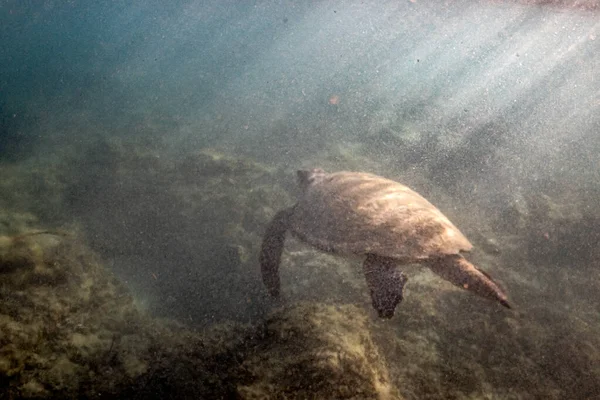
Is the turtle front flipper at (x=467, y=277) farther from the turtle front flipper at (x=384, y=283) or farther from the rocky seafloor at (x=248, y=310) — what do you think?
the rocky seafloor at (x=248, y=310)

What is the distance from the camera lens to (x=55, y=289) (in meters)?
4.02

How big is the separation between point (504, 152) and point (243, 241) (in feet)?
31.4

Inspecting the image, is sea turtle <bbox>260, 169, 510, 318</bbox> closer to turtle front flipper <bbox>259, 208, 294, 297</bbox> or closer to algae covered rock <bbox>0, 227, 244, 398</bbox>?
turtle front flipper <bbox>259, 208, 294, 297</bbox>

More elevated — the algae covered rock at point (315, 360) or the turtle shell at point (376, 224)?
the turtle shell at point (376, 224)

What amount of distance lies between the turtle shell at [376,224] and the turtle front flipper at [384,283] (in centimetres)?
16

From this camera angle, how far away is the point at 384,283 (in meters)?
3.40

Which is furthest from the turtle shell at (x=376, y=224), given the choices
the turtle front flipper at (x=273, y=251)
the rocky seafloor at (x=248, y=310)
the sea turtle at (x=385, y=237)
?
the rocky seafloor at (x=248, y=310)

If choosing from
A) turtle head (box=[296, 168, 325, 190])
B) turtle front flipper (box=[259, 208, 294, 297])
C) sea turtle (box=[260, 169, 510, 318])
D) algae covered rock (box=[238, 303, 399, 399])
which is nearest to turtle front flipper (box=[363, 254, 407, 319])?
→ sea turtle (box=[260, 169, 510, 318])

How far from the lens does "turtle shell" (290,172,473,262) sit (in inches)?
137

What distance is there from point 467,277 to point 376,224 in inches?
43.1

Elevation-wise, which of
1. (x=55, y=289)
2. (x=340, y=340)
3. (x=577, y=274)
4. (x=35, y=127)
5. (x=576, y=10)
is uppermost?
(x=35, y=127)

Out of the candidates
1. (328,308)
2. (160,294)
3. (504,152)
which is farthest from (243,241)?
(504,152)

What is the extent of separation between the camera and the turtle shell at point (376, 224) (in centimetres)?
349

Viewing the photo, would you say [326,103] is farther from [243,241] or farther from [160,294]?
[160,294]
